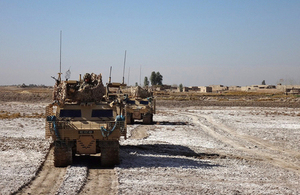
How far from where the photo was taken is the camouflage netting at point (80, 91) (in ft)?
47.4

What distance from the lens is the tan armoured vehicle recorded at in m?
13.1

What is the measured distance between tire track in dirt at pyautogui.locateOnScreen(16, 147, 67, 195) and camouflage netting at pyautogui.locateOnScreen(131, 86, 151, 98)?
716 inches

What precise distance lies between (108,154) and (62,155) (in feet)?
5.01

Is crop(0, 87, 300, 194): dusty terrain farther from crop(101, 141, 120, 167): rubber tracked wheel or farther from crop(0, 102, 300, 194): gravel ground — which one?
crop(101, 141, 120, 167): rubber tracked wheel

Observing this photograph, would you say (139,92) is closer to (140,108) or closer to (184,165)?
(140,108)

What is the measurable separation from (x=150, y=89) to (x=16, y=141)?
621 inches

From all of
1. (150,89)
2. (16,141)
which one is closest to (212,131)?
(150,89)

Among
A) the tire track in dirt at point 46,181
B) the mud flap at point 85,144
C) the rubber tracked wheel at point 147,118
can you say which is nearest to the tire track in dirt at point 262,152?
the rubber tracked wheel at point 147,118

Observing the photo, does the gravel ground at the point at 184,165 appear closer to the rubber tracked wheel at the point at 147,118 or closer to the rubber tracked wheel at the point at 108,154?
the rubber tracked wheel at the point at 108,154

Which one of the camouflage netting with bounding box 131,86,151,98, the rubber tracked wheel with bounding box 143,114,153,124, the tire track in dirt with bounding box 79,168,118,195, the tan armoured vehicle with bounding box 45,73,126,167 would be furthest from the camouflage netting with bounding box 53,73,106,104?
the camouflage netting with bounding box 131,86,151,98

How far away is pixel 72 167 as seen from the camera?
1291 centimetres

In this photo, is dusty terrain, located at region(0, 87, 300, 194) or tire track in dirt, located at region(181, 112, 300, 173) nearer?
dusty terrain, located at region(0, 87, 300, 194)

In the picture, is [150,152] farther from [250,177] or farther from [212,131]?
[212,131]

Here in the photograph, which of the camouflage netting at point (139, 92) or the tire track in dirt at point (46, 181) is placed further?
the camouflage netting at point (139, 92)
